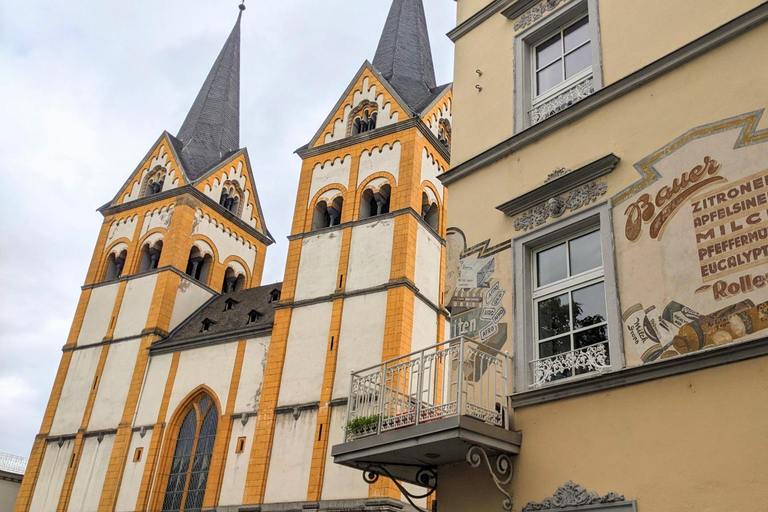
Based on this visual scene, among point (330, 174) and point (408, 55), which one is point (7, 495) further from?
point (408, 55)

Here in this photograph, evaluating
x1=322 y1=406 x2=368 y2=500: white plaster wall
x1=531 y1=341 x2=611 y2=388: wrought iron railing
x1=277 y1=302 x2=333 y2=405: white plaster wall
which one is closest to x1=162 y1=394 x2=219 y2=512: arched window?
x1=277 y1=302 x2=333 y2=405: white plaster wall

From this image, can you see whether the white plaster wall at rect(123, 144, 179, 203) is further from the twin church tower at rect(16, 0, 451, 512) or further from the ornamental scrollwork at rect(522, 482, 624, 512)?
the ornamental scrollwork at rect(522, 482, 624, 512)

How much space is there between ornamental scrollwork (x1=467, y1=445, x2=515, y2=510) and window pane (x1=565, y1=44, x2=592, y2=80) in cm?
472

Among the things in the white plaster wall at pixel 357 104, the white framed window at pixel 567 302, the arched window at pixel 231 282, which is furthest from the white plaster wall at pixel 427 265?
the white framed window at pixel 567 302

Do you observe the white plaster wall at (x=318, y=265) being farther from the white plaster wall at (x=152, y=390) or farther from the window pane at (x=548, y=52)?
the window pane at (x=548, y=52)

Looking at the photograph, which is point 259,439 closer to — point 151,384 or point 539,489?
point 151,384

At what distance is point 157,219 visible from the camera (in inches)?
1252

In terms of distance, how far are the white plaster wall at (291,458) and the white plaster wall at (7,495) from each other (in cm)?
1642

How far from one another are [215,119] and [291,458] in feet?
72.8

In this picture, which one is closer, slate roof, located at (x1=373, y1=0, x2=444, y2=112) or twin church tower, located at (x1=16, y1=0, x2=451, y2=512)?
twin church tower, located at (x1=16, y1=0, x2=451, y2=512)

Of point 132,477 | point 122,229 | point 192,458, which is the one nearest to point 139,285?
point 122,229

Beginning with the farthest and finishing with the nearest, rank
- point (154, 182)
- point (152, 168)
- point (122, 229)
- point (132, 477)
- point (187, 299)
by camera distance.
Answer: point (152, 168) < point (154, 182) < point (122, 229) < point (187, 299) < point (132, 477)

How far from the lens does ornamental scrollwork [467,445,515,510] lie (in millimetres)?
7078

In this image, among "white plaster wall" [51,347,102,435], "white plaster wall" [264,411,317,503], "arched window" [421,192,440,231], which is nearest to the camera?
"white plaster wall" [264,411,317,503]
